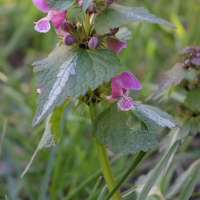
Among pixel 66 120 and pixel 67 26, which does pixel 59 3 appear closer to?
pixel 67 26

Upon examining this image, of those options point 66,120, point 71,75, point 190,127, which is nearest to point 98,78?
point 71,75

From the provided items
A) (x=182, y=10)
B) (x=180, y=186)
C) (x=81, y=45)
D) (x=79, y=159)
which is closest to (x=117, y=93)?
(x=81, y=45)

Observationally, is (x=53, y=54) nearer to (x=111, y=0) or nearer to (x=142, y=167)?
(x=111, y=0)

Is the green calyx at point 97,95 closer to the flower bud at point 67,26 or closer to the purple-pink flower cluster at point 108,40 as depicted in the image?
the purple-pink flower cluster at point 108,40

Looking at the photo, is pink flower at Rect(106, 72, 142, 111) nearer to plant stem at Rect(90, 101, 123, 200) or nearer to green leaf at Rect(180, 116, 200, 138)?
plant stem at Rect(90, 101, 123, 200)

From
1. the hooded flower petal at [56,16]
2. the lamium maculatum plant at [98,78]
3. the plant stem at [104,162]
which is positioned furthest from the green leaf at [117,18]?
the plant stem at [104,162]

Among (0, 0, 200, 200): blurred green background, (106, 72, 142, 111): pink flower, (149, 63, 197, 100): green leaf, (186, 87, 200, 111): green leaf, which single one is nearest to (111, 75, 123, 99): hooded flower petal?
(106, 72, 142, 111): pink flower

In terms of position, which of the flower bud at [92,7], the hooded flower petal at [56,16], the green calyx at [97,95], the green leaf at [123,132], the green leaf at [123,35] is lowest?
the green leaf at [123,132]
